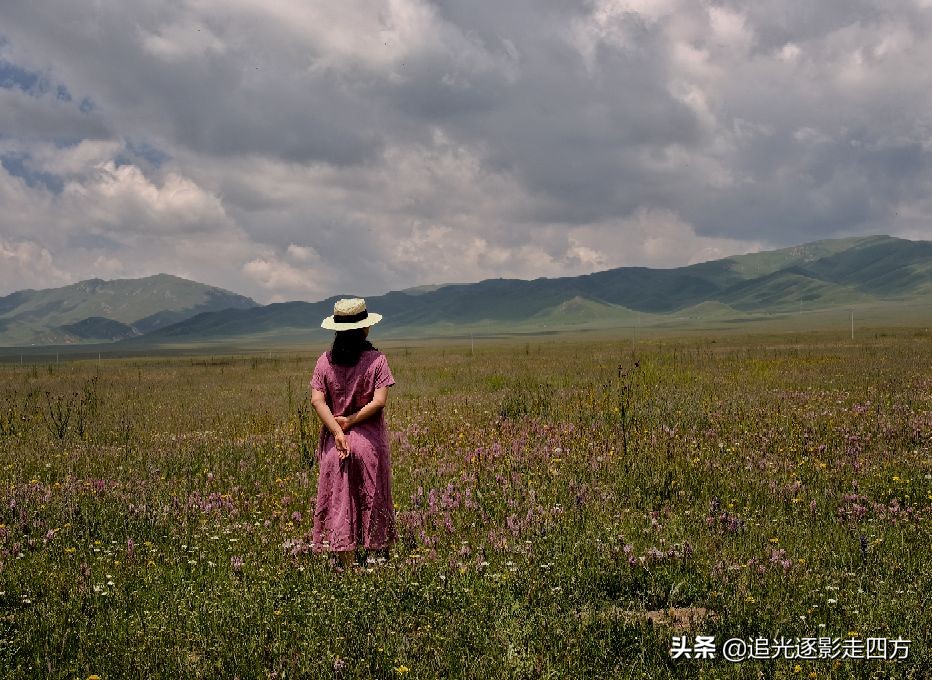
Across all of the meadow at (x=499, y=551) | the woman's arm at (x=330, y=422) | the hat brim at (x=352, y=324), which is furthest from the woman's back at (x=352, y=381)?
the meadow at (x=499, y=551)

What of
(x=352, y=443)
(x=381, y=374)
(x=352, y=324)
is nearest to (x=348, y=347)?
(x=352, y=324)

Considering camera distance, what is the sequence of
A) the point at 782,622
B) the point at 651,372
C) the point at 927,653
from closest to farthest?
1. the point at 927,653
2. the point at 782,622
3. the point at 651,372

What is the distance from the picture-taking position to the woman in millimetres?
6480

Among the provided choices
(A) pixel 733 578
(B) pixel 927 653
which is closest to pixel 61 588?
(A) pixel 733 578

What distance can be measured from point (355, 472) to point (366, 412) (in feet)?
2.08

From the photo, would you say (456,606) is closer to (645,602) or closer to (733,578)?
(645,602)

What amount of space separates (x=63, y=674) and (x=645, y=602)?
14.1ft

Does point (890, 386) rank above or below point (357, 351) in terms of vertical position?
below

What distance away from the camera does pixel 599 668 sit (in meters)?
4.23

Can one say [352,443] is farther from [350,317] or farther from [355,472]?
[350,317]

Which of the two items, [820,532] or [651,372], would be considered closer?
[820,532]

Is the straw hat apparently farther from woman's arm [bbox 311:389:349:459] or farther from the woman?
woman's arm [bbox 311:389:349:459]

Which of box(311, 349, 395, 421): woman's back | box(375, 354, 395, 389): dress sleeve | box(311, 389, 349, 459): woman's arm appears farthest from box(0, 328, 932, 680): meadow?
box(375, 354, 395, 389): dress sleeve

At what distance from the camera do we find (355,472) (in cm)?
657
